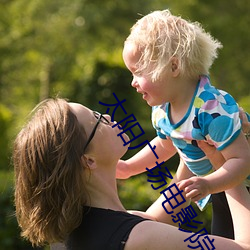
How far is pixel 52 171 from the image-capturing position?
273 cm

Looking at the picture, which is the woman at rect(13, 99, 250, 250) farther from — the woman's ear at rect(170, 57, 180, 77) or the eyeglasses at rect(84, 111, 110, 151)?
the woman's ear at rect(170, 57, 180, 77)

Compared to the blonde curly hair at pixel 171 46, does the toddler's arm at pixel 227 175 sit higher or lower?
lower

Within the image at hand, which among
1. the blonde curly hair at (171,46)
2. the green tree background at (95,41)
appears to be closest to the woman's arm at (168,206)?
the blonde curly hair at (171,46)

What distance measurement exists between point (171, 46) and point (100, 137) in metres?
0.46

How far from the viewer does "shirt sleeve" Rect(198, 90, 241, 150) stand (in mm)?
2678

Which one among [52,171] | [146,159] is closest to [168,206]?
[146,159]

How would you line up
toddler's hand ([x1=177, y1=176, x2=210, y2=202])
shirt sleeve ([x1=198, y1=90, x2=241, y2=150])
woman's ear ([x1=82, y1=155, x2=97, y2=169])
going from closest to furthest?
toddler's hand ([x1=177, y1=176, x2=210, y2=202]) → shirt sleeve ([x1=198, y1=90, x2=241, y2=150]) → woman's ear ([x1=82, y1=155, x2=97, y2=169])

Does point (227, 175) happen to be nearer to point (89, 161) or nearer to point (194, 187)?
point (194, 187)

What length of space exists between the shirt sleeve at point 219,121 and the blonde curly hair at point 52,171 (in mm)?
482

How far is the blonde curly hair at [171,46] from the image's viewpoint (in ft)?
9.24

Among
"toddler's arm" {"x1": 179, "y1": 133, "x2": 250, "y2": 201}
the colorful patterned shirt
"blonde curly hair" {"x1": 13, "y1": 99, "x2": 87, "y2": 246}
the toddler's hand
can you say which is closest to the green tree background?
the colorful patterned shirt

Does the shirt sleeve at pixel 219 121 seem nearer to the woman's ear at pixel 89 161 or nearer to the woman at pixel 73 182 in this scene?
the woman at pixel 73 182

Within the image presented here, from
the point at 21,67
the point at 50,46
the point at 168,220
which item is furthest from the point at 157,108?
the point at 21,67

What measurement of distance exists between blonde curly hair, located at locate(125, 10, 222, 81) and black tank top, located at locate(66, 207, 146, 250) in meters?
0.58
